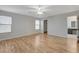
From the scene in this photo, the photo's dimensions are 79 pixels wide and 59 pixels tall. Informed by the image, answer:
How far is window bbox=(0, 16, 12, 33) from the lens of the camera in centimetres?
701

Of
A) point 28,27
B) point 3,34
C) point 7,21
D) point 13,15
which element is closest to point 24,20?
point 28,27

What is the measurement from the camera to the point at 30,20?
11.0m

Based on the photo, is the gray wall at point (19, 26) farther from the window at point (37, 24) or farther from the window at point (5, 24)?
the window at point (37, 24)

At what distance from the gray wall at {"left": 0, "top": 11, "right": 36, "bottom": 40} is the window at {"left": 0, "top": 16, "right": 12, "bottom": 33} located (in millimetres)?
284

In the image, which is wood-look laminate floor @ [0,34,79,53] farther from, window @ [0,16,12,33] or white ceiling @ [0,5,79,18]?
white ceiling @ [0,5,79,18]

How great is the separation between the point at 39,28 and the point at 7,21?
23.5 feet

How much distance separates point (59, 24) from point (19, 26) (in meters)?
3.97

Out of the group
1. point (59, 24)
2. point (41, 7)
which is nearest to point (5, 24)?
point (41, 7)

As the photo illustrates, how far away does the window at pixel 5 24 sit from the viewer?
23.0 feet

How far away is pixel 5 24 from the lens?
24.2ft

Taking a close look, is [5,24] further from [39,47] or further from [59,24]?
[59,24]

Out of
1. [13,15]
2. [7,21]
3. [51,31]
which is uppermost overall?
[13,15]

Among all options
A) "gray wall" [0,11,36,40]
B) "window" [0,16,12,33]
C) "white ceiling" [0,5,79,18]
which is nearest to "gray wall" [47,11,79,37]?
"white ceiling" [0,5,79,18]
